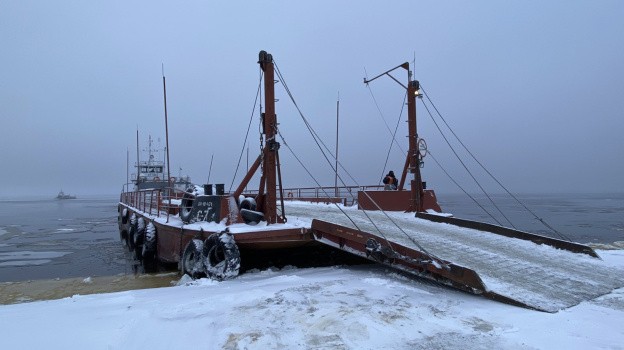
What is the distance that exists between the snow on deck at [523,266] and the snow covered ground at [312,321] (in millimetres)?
274

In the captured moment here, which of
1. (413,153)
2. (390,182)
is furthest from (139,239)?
(413,153)

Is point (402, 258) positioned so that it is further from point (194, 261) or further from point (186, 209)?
point (186, 209)

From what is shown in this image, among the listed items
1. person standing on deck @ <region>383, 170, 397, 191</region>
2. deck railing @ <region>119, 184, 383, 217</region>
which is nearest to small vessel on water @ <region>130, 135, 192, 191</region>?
deck railing @ <region>119, 184, 383, 217</region>

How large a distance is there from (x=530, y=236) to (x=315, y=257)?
487 cm

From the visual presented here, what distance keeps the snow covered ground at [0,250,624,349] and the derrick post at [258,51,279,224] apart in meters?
3.13

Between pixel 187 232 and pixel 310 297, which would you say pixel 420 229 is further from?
pixel 187 232

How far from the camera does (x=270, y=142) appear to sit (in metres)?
9.41

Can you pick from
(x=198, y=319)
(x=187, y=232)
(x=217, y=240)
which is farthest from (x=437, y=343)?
(x=187, y=232)

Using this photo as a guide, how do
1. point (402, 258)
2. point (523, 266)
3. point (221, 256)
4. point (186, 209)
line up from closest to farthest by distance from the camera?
1. point (402, 258)
2. point (523, 266)
3. point (221, 256)
4. point (186, 209)

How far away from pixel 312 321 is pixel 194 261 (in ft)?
15.2

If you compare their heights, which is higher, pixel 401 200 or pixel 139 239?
pixel 401 200

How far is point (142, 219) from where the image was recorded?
52.0ft

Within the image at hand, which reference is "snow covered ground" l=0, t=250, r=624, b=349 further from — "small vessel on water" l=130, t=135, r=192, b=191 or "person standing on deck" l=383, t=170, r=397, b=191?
"small vessel on water" l=130, t=135, r=192, b=191

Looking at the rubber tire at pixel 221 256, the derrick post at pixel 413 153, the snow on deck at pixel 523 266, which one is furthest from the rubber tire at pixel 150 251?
the derrick post at pixel 413 153
